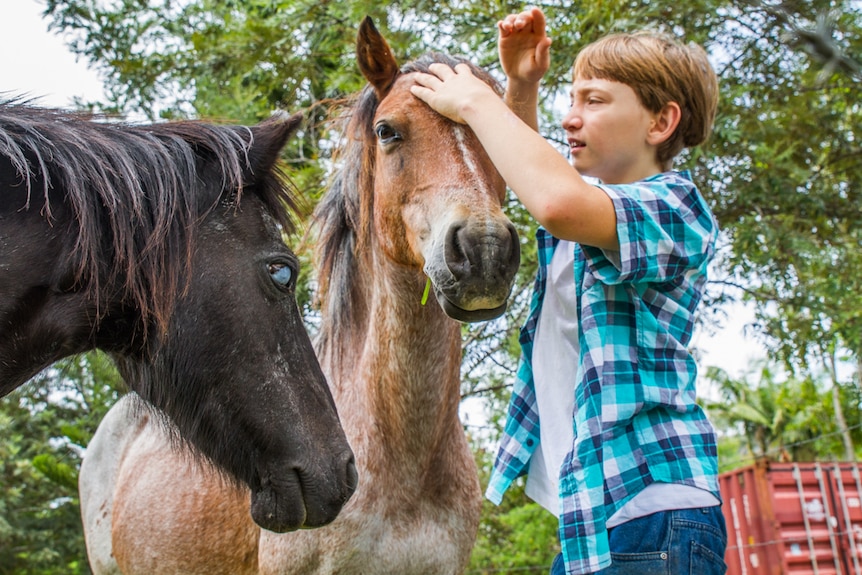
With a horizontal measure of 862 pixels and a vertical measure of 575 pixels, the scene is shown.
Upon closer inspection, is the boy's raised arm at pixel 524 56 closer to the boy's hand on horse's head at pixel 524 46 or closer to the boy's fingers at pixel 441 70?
the boy's hand on horse's head at pixel 524 46

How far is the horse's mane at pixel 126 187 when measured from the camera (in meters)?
1.73

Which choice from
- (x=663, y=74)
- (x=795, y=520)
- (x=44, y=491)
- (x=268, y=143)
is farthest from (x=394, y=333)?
(x=44, y=491)

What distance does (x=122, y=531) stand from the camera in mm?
3799

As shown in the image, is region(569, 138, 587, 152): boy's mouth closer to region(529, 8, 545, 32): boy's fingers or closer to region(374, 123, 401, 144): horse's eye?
region(529, 8, 545, 32): boy's fingers

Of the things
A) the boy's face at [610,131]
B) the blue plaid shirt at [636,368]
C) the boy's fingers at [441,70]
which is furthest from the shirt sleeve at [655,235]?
the boy's fingers at [441,70]

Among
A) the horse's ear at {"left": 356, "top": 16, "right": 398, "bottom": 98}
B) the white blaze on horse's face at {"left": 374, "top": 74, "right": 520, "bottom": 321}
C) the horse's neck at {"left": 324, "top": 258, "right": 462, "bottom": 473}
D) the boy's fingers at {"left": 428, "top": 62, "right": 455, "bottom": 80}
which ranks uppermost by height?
the horse's ear at {"left": 356, "top": 16, "right": 398, "bottom": 98}

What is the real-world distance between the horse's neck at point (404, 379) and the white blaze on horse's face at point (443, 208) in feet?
0.54

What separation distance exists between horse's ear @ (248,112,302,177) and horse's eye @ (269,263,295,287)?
0.97ft

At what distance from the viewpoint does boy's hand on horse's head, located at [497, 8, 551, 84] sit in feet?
7.14

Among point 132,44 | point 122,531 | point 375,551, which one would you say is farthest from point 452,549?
point 132,44

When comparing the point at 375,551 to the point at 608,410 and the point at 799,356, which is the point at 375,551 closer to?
the point at 608,410

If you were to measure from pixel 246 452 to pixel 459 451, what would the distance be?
1.10m

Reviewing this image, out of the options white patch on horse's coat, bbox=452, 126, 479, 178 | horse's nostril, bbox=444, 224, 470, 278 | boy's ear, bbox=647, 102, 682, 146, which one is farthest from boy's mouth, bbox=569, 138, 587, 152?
horse's nostril, bbox=444, 224, 470, 278

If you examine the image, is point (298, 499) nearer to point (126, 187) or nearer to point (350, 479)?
point (350, 479)
